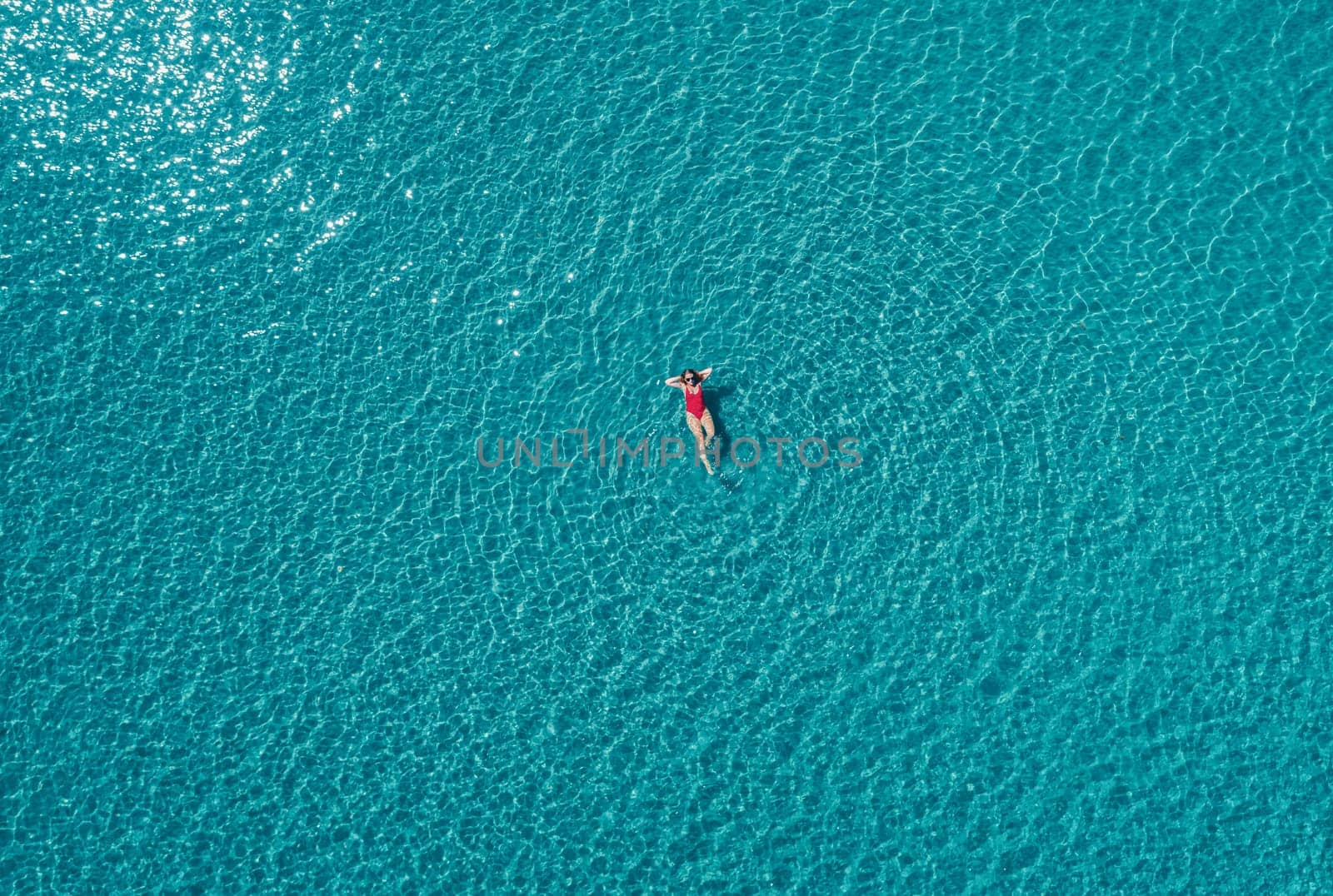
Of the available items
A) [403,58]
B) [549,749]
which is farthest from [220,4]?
[549,749]

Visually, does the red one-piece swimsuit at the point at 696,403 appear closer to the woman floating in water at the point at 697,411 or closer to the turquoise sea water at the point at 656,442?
the woman floating in water at the point at 697,411

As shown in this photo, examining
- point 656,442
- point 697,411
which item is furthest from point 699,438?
point 656,442

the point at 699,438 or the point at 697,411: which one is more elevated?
the point at 697,411

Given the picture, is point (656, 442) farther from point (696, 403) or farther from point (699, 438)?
point (696, 403)

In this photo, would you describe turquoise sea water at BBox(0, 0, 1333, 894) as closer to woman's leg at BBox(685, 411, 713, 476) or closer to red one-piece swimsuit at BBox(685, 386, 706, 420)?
woman's leg at BBox(685, 411, 713, 476)

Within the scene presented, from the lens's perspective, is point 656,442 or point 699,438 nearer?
point 699,438

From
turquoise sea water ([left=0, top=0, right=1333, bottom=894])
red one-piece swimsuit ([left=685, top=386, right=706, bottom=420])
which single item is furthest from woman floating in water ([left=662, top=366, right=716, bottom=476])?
turquoise sea water ([left=0, top=0, right=1333, bottom=894])

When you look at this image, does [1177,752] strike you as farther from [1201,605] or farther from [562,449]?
[562,449]
